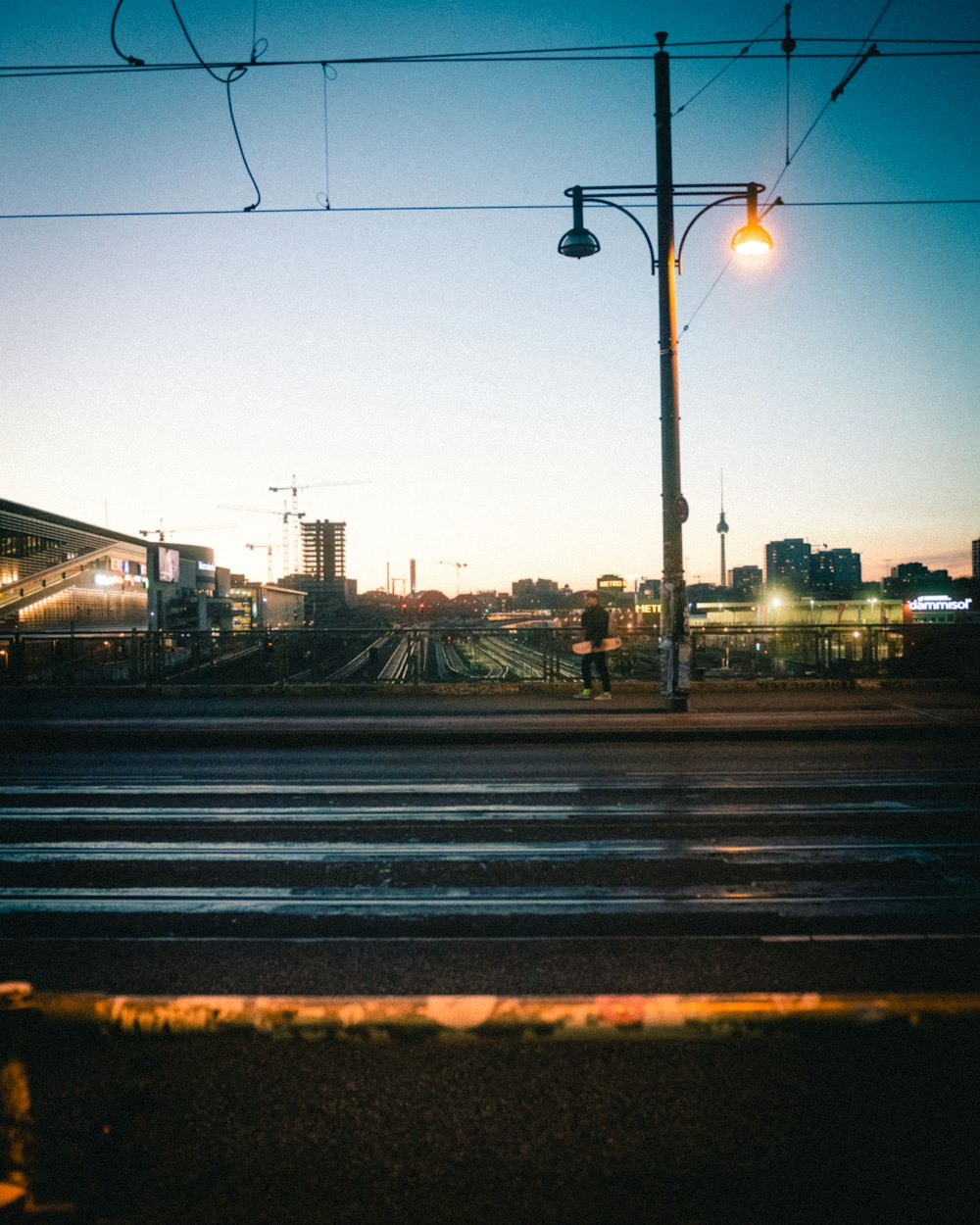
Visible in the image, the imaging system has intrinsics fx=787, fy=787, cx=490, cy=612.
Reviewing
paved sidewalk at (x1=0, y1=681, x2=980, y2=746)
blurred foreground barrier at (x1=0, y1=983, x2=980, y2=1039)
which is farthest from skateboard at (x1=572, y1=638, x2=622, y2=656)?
blurred foreground barrier at (x1=0, y1=983, x2=980, y2=1039)

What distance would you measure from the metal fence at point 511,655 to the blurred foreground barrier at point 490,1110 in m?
13.5

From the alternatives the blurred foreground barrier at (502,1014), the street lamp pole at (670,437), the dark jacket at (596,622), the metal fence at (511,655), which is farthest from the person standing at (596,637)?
the blurred foreground barrier at (502,1014)

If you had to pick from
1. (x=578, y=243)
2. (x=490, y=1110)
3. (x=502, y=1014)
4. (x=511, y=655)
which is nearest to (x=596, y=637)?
(x=511, y=655)

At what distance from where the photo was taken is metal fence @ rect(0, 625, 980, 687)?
1717 cm

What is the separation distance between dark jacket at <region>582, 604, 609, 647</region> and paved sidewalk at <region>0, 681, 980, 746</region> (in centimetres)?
129

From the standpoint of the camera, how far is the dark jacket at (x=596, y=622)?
1533cm

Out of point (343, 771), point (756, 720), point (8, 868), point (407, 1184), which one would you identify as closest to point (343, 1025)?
point (407, 1184)

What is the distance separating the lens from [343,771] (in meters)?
9.59

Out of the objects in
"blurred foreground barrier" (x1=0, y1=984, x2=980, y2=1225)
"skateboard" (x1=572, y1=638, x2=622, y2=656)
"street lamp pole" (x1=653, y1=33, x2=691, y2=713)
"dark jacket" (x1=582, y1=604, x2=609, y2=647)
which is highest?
"street lamp pole" (x1=653, y1=33, x2=691, y2=713)

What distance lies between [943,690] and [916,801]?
1032 centimetres

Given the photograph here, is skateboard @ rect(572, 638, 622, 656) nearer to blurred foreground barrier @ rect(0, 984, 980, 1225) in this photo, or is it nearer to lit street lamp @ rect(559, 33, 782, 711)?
lit street lamp @ rect(559, 33, 782, 711)

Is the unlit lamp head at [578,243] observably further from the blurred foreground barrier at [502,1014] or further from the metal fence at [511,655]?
the blurred foreground barrier at [502,1014]

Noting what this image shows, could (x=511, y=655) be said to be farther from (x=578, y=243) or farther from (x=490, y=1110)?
(x=490, y=1110)

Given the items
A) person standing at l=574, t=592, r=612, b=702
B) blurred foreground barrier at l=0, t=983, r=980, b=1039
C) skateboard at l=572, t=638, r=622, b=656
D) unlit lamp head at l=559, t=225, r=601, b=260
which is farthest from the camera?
skateboard at l=572, t=638, r=622, b=656
